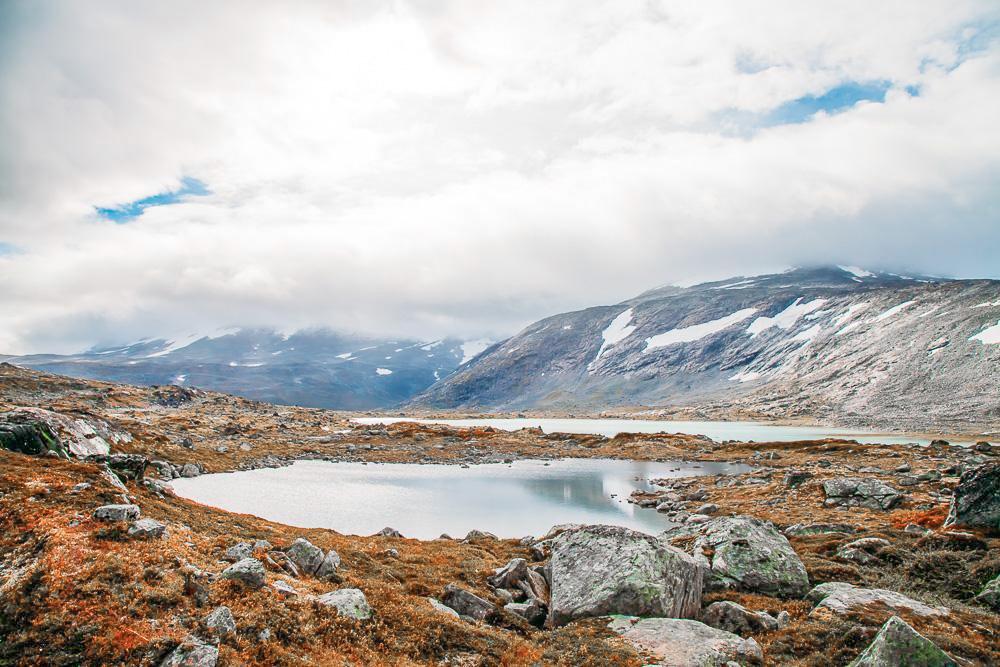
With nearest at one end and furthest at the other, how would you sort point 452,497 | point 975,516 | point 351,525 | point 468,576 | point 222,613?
point 222,613, point 468,576, point 975,516, point 351,525, point 452,497

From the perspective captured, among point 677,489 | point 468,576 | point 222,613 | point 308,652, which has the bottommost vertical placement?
point 677,489

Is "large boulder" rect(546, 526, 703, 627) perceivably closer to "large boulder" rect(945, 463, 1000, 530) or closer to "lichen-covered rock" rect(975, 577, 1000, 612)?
"lichen-covered rock" rect(975, 577, 1000, 612)

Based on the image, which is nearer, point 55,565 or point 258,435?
point 55,565

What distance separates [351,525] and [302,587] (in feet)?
84.5

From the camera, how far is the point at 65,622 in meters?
11.2

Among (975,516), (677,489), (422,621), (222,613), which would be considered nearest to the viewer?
(222,613)

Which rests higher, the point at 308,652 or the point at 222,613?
the point at 222,613

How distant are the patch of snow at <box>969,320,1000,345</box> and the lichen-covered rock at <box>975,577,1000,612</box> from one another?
720 feet

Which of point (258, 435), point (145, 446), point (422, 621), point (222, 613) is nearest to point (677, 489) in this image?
point (422, 621)

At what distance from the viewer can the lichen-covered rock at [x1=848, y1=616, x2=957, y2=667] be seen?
464 inches

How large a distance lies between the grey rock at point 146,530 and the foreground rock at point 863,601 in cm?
2074

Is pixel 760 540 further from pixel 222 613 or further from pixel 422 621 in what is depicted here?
pixel 222 613

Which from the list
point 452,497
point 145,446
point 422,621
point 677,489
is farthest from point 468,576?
point 145,446

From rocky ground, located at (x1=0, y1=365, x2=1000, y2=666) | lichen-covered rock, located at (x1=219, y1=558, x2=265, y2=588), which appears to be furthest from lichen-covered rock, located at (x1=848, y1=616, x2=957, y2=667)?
lichen-covered rock, located at (x1=219, y1=558, x2=265, y2=588)
